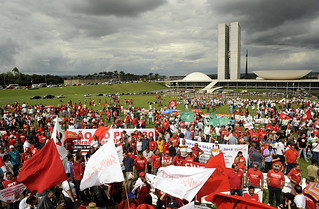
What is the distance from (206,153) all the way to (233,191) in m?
3.66

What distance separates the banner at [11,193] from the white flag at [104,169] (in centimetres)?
258

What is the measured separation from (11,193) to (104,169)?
330 centimetres

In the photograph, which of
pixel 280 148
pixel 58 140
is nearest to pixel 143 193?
pixel 58 140

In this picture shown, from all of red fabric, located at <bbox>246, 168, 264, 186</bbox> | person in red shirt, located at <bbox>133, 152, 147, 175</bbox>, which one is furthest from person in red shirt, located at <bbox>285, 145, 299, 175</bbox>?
person in red shirt, located at <bbox>133, 152, 147, 175</bbox>

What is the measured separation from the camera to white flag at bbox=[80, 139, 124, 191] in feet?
18.5

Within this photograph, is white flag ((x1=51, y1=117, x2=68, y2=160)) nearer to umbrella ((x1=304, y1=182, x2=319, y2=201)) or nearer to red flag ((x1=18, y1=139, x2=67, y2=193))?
red flag ((x1=18, y1=139, x2=67, y2=193))

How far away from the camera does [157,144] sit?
11.0 m

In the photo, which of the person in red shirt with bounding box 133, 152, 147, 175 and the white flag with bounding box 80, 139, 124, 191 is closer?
the white flag with bounding box 80, 139, 124, 191

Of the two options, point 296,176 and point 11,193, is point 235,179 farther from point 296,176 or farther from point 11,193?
point 11,193

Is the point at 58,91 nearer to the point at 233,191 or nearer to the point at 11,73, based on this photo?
the point at 11,73

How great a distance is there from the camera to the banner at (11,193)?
6.33 metres

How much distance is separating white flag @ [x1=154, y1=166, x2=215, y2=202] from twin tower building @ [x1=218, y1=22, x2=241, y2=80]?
119349 millimetres

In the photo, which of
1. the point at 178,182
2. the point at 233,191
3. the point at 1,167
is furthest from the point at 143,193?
the point at 1,167

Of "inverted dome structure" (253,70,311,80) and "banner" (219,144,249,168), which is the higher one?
"inverted dome structure" (253,70,311,80)
